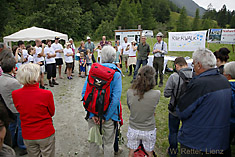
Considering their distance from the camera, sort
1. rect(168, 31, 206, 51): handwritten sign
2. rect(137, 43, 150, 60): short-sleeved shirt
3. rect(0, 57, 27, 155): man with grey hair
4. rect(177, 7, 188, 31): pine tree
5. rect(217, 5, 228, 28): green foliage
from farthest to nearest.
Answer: rect(217, 5, 228, 28): green foliage → rect(177, 7, 188, 31): pine tree → rect(168, 31, 206, 51): handwritten sign → rect(137, 43, 150, 60): short-sleeved shirt → rect(0, 57, 27, 155): man with grey hair

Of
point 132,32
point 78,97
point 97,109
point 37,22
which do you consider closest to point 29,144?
point 97,109

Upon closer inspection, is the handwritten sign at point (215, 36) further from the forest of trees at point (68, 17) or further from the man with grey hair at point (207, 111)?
the forest of trees at point (68, 17)

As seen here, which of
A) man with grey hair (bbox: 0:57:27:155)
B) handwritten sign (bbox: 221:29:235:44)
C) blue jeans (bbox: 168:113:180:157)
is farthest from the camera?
handwritten sign (bbox: 221:29:235:44)

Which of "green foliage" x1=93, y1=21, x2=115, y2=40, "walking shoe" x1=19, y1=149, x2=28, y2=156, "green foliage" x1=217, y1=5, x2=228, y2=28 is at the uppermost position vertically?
"green foliage" x1=217, y1=5, x2=228, y2=28

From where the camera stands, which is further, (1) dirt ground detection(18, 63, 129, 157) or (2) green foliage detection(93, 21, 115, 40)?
(2) green foliage detection(93, 21, 115, 40)

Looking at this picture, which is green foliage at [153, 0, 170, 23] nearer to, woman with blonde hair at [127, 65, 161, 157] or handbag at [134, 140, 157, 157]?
woman with blonde hair at [127, 65, 161, 157]

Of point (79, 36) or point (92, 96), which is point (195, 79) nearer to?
point (92, 96)

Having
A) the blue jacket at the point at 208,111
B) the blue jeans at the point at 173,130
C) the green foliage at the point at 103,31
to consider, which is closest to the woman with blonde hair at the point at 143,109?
the blue jacket at the point at 208,111

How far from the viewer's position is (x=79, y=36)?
127 ft

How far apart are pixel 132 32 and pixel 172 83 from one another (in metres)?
9.22

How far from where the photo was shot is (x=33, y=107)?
6.86 ft

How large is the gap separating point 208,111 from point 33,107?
204 centimetres

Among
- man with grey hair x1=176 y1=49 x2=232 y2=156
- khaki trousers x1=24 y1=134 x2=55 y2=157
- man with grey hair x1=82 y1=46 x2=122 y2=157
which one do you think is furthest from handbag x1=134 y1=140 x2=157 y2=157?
khaki trousers x1=24 y1=134 x2=55 y2=157

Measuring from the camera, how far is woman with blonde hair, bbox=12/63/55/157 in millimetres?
2098
